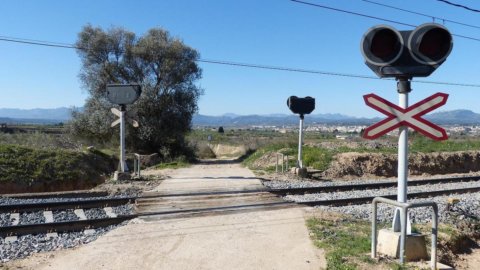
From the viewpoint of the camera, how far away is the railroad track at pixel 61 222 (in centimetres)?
842

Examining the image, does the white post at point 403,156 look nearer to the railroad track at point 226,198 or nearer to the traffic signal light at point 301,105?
the railroad track at point 226,198

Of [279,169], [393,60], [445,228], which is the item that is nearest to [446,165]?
[279,169]

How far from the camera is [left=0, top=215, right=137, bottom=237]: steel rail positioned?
8.30m

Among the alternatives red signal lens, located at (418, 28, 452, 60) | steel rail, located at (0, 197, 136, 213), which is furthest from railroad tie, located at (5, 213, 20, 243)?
red signal lens, located at (418, 28, 452, 60)

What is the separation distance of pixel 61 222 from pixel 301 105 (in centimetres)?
1143

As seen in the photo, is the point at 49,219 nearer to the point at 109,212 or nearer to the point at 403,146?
the point at 109,212

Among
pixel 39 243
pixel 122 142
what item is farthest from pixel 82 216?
pixel 122 142

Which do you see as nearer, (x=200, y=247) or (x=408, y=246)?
(x=408, y=246)

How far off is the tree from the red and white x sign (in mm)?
25556

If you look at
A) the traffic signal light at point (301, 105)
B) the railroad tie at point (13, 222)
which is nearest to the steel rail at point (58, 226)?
the railroad tie at point (13, 222)

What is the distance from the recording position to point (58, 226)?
28.4 feet

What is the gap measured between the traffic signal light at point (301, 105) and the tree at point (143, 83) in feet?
48.4

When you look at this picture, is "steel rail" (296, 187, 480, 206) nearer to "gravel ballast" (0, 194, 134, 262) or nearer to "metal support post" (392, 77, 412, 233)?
"gravel ballast" (0, 194, 134, 262)

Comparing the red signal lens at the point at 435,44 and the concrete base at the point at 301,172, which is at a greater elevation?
the red signal lens at the point at 435,44
